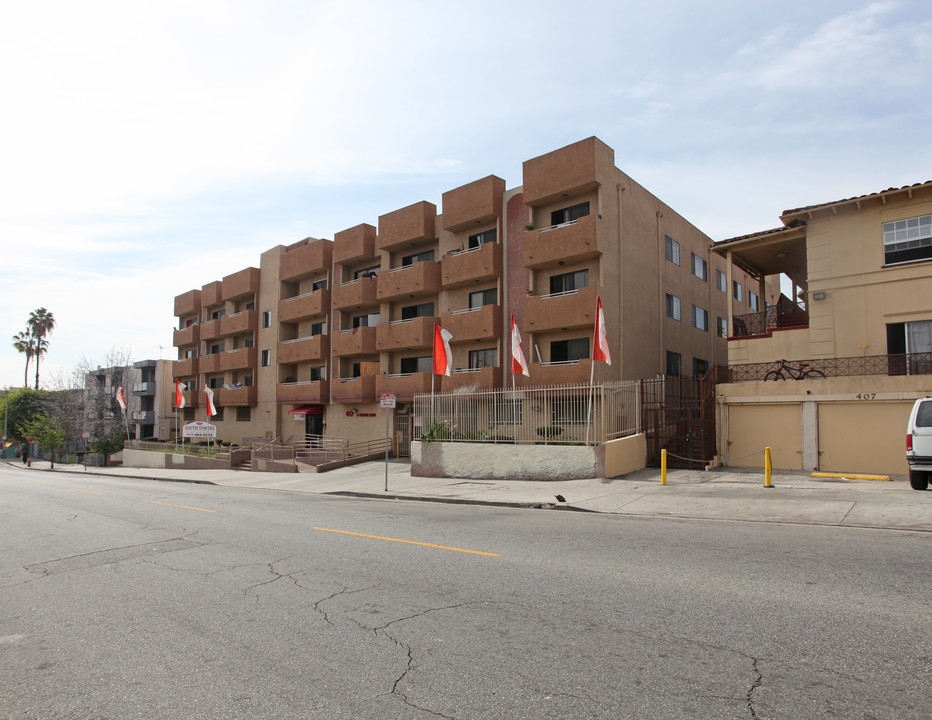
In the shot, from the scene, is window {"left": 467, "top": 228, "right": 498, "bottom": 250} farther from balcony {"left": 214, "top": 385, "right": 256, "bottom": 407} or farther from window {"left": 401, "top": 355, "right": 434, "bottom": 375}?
balcony {"left": 214, "top": 385, "right": 256, "bottom": 407}

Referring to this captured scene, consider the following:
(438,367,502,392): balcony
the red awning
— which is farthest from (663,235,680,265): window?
the red awning

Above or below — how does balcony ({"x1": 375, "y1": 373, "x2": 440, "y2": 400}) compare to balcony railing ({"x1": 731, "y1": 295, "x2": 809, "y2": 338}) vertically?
below

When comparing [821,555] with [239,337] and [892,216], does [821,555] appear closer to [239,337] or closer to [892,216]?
[892,216]

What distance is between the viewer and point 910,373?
17.8 meters

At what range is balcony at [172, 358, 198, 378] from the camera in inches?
2108

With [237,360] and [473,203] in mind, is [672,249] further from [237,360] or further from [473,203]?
[237,360]

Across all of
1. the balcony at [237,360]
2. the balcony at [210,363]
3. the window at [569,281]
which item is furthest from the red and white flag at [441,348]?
the balcony at [210,363]

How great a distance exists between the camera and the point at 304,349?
4034 cm

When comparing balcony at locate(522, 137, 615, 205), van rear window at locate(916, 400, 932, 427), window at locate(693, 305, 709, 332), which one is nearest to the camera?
van rear window at locate(916, 400, 932, 427)

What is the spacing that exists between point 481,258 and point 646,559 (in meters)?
23.4

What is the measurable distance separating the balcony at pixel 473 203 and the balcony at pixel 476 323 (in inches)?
173

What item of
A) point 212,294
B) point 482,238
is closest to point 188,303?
point 212,294

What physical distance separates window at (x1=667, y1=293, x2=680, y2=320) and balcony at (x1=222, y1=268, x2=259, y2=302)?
30.7m

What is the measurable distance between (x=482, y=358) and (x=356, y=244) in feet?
39.9
